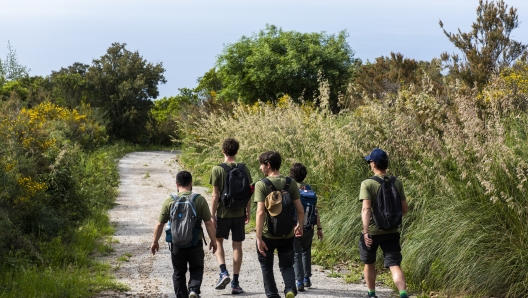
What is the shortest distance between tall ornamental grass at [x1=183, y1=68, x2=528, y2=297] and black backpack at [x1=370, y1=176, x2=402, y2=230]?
35.8 inches

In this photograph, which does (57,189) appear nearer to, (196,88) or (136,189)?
(136,189)

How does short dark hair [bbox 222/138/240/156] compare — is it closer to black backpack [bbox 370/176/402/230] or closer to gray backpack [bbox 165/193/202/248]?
gray backpack [bbox 165/193/202/248]

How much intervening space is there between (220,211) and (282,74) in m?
28.0

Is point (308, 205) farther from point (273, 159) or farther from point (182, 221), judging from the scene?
point (182, 221)

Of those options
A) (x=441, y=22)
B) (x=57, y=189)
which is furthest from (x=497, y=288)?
A: (x=441, y=22)

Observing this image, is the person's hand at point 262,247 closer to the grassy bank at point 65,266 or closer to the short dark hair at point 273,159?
the short dark hair at point 273,159

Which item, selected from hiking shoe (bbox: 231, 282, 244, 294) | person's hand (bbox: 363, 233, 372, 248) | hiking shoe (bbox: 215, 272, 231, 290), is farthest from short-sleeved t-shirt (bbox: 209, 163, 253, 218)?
person's hand (bbox: 363, 233, 372, 248)

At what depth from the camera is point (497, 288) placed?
21.6ft

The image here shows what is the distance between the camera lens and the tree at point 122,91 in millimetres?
49312

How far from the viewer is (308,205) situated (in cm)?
714

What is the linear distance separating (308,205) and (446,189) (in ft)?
5.41

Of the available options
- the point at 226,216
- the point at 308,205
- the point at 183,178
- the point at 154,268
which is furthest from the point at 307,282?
the point at 154,268

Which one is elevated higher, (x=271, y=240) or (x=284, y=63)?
(x=284, y=63)

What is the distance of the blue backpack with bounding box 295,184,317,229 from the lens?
7.10 metres
